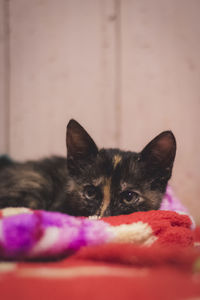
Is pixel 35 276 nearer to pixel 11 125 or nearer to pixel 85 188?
pixel 85 188

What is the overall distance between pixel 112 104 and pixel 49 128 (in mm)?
517

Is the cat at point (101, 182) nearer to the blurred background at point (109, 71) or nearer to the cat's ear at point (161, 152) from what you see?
the cat's ear at point (161, 152)

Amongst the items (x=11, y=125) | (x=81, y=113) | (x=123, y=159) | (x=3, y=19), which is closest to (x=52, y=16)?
(x=3, y=19)

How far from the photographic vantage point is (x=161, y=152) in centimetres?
100

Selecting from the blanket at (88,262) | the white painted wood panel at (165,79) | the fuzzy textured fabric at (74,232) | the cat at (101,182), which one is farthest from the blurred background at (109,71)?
the blanket at (88,262)

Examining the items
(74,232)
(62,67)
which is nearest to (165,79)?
(62,67)

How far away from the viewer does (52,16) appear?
1.74 metres

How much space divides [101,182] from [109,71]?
3.49 feet

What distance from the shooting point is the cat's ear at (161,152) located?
0.96 meters

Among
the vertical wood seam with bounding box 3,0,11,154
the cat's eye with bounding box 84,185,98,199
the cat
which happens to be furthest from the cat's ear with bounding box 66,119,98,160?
the vertical wood seam with bounding box 3,0,11,154

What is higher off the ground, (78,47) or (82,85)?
(78,47)

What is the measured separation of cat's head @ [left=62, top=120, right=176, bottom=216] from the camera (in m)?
0.95

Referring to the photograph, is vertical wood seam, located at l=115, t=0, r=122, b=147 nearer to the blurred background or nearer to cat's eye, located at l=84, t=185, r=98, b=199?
the blurred background

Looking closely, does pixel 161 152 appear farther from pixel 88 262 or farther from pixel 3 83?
pixel 3 83
